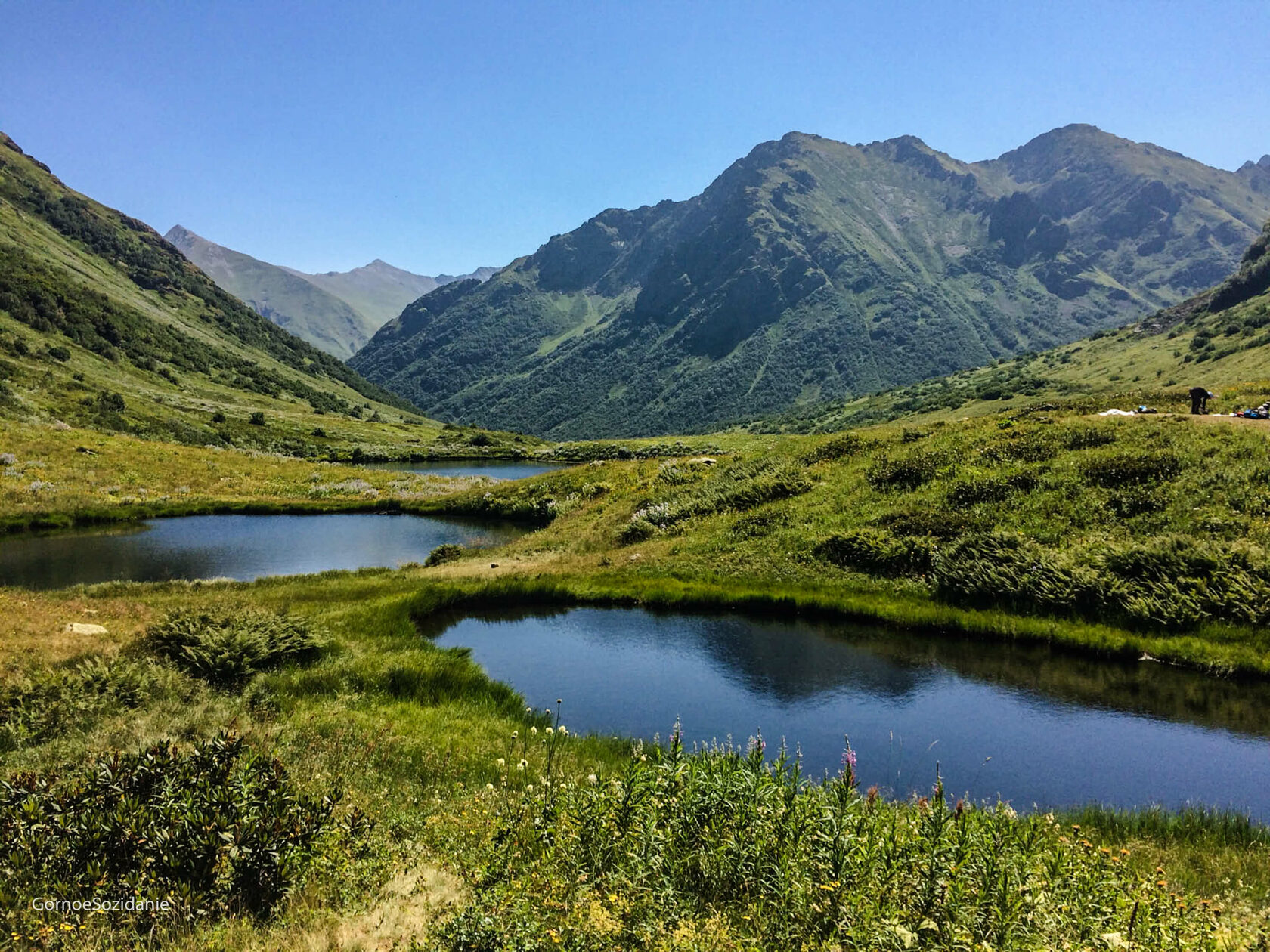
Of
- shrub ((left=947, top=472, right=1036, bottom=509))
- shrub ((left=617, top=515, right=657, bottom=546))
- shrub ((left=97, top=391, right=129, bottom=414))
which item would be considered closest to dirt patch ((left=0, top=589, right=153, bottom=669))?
shrub ((left=617, top=515, right=657, bottom=546))

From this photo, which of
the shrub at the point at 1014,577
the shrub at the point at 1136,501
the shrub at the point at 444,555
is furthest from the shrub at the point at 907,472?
the shrub at the point at 444,555

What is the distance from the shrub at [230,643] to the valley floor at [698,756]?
106 millimetres

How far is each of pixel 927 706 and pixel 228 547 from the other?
44.6 m

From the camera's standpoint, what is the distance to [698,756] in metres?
11.1

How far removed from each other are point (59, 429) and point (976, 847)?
3866 inches

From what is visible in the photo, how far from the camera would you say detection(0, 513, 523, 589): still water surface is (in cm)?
3621

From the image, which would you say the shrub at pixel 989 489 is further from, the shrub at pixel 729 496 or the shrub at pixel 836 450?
the shrub at pixel 836 450

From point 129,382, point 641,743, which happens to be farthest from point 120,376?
point 641,743

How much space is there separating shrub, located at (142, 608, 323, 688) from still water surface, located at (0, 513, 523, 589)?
748 inches

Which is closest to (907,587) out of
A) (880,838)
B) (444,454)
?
(880,838)

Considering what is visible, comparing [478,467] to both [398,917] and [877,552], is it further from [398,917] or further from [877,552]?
[398,917]

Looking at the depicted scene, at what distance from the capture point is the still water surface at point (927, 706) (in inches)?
551

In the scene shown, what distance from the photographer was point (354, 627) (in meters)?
23.9

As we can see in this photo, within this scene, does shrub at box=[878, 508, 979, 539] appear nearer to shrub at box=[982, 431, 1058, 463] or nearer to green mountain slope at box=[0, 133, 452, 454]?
shrub at box=[982, 431, 1058, 463]
